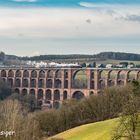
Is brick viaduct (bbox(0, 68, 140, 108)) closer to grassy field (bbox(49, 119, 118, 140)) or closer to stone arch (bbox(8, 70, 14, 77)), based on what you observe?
stone arch (bbox(8, 70, 14, 77))

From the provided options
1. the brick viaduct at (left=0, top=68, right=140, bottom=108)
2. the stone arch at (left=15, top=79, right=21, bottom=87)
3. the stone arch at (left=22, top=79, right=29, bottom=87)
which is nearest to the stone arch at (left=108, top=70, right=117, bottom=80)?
the brick viaduct at (left=0, top=68, right=140, bottom=108)

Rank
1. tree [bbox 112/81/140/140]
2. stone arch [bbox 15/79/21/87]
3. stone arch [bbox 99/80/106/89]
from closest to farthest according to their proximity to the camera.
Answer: tree [bbox 112/81/140/140]
stone arch [bbox 99/80/106/89]
stone arch [bbox 15/79/21/87]

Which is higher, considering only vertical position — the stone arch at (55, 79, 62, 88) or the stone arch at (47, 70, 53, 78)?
the stone arch at (47, 70, 53, 78)

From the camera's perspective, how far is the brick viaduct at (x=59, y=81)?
340 feet

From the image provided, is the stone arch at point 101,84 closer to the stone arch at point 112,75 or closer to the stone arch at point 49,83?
the stone arch at point 112,75

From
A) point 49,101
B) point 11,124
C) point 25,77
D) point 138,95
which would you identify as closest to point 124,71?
point 49,101

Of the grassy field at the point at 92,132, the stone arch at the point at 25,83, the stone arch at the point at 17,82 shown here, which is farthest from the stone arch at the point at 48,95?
the grassy field at the point at 92,132

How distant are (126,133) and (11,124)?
15349mm

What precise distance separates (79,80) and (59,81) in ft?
17.4

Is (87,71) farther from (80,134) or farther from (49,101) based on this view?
(80,134)

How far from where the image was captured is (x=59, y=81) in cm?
11481

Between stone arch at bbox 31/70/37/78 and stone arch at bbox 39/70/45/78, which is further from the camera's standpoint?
stone arch at bbox 31/70/37/78

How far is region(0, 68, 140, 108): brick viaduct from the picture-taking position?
340 feet

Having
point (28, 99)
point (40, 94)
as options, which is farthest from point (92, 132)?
point (40, 94)
